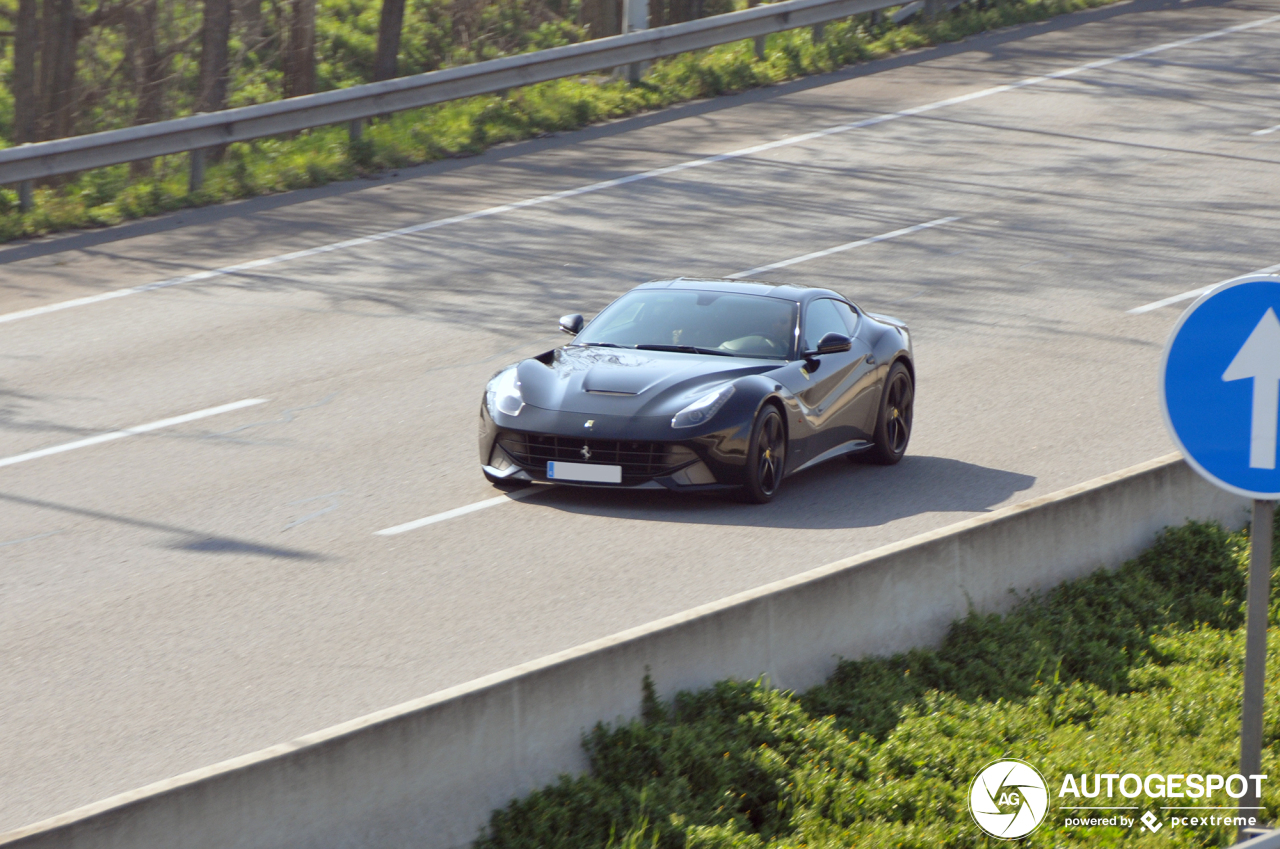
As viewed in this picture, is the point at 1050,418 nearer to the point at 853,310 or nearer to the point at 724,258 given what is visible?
the point at 853,310

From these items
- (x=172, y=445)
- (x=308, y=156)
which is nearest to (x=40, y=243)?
(x=308, y=156)

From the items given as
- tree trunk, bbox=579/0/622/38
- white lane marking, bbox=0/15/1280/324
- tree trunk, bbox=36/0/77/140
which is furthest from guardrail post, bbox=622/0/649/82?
tree trunk, bbox=36/0/77/140

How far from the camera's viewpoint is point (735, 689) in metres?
6.68

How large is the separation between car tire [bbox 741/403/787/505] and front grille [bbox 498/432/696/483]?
39 cm

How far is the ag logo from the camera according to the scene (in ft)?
20.4

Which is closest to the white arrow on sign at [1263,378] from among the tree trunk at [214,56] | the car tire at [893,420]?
the car tire at [893,420]

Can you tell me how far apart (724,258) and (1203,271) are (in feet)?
15.7

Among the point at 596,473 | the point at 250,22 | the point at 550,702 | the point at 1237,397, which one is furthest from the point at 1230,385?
the point at 250,22

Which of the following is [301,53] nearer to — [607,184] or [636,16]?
[636,16]

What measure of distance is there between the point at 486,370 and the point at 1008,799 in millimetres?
7418

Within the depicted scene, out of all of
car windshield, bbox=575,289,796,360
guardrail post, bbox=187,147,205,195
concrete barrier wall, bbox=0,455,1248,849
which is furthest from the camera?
guardrail post, bbox=187,147,205,195

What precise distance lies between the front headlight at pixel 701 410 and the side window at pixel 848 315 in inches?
70.5

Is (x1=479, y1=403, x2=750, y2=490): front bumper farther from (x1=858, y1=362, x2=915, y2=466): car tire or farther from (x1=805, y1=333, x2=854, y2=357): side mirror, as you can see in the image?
(x1=858, y1=362, x2=915, y2=466): car tire

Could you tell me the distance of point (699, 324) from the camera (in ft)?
35.5
